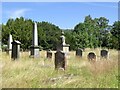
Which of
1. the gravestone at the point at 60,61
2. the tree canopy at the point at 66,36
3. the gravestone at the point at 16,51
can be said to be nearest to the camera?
the gravestone at the point at 60,61

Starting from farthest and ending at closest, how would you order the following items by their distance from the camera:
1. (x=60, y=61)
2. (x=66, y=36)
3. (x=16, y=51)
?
(x=66, y=36), (x=16, y=51), (x=60, y=61)

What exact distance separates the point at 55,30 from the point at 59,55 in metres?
68.7

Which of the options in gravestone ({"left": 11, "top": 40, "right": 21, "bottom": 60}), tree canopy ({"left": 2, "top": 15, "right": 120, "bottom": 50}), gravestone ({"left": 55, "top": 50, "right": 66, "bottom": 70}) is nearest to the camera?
gravestone ({"left": 55, "top": 50, "right": 66, "bottom": 70})

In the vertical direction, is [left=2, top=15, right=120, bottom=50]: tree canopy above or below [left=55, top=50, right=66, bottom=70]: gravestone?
above

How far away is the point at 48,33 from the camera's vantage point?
258 feet

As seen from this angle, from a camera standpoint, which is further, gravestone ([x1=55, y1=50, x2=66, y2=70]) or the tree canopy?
the tree canopy

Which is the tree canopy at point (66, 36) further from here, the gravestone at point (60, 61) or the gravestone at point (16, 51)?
the gravestone at point (60, 61)

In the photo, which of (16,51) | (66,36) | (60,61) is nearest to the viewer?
(60,61)

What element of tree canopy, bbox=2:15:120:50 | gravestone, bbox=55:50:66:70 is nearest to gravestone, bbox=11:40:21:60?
gravestone, bbox=55:50:66:70

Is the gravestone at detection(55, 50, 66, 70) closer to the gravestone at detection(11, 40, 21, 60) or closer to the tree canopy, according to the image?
the gravestone at detection(11, 40, 21, 60)

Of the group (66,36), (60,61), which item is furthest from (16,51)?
(66,36)

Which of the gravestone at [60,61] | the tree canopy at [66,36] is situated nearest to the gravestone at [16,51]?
the gravestone at [60,61]

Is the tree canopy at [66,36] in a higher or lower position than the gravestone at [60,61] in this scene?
higher

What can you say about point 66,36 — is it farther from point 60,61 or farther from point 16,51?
point 60,61
